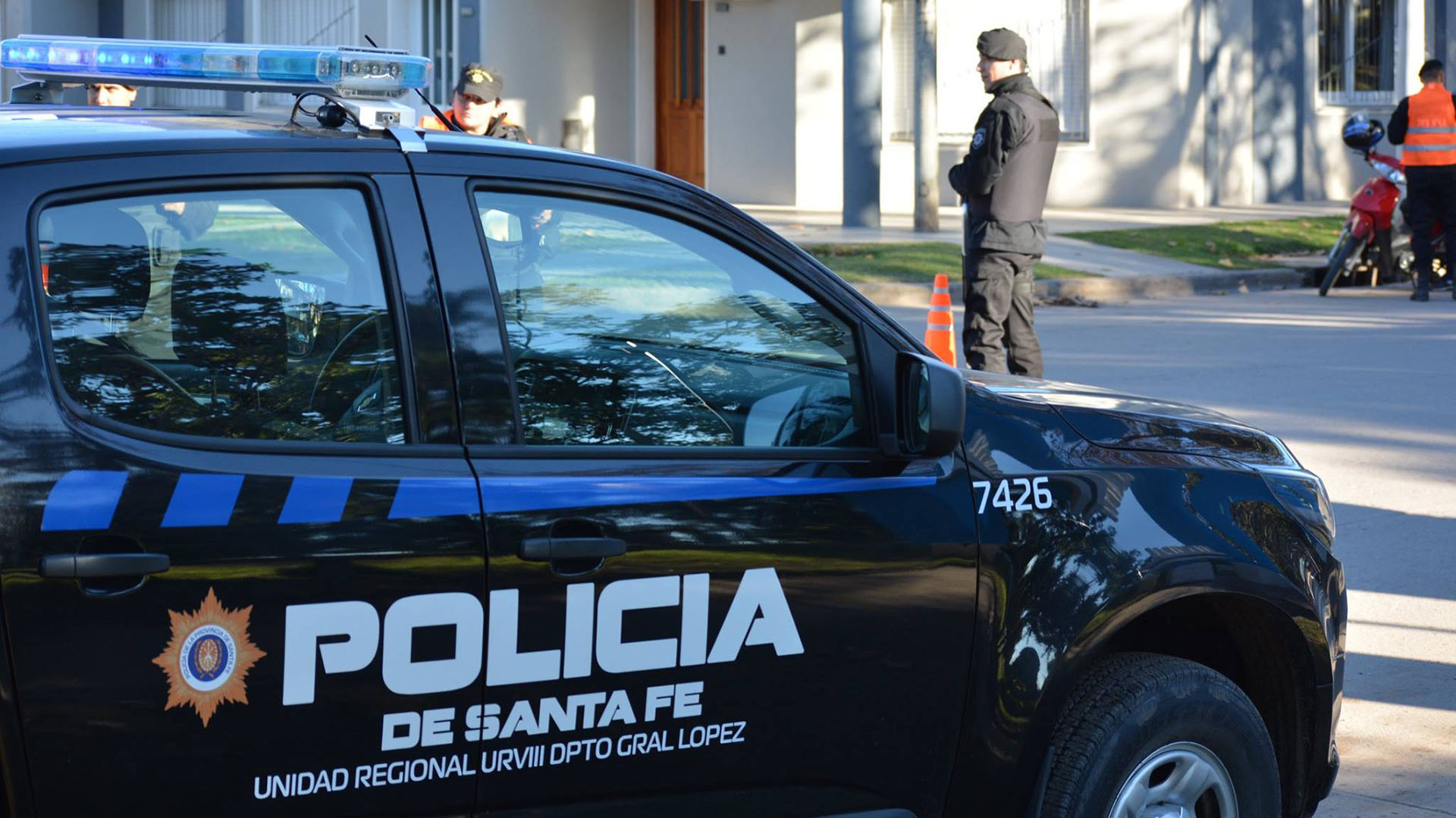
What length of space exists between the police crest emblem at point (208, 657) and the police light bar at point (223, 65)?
100cm

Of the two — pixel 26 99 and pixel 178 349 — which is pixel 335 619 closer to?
pixel 178 349

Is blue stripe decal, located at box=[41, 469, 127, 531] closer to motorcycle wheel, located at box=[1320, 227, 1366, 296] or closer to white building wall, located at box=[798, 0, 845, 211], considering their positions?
motorcycle wheel, located at box=[1320, 227, 1366, 296]

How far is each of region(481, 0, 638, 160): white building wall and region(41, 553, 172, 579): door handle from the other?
69.4ft

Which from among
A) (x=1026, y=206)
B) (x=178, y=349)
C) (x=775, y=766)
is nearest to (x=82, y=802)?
(x=178, y=349)

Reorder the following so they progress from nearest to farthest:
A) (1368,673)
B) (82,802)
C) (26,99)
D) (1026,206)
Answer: (82,802) < (26,99) < (1368,673) < (1026,206)

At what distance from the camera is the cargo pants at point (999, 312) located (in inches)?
375

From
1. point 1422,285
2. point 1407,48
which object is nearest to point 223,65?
point 1422,285

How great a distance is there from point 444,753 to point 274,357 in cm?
68

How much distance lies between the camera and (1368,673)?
5.73 m

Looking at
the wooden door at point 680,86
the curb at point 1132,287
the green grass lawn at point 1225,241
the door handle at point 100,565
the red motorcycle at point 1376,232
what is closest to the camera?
the door handle at point 100,565

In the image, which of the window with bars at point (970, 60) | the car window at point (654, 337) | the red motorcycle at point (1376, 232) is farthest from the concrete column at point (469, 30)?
the car window at point (654, 337)

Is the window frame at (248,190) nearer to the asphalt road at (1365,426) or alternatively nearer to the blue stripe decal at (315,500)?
the blue stripe decal at (315,500)

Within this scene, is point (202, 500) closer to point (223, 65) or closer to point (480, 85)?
point (223, 65)

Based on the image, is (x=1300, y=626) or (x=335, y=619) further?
(x=1300, y=626)
